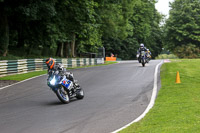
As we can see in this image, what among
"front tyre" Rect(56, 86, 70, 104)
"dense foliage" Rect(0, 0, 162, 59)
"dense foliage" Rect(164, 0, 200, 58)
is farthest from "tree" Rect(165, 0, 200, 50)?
"front tyre" Rect(56, 86, 70, 104)

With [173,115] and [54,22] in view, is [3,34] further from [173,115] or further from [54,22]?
[173,115]

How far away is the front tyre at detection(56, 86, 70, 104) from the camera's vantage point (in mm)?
10877

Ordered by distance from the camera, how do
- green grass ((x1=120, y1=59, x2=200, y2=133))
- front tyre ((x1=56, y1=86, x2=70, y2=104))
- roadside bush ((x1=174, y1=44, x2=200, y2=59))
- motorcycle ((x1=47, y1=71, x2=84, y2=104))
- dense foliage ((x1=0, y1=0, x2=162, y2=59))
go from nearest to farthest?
green grass ((x1=120, y1=59, x2=200, y2=133))
motorcycle ((x1=47, y1=71, x2=84, y2=104))
front tyre ((x1=56, y1=86, x2=70, y2=104))
dense foliage ((x1=0, y1=0, x2=162, y2=59))
roadside bush ((x1=174, y1=44, x2=200, y2=59))

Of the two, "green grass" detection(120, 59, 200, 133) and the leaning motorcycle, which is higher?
the leaning motorcycle

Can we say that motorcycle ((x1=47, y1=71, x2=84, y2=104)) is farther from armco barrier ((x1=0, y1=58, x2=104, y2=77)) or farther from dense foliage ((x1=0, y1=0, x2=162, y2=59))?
dense foliage ((x1=0, y1=0, x2=162, y2=59))

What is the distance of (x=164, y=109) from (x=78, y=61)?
87.4ft

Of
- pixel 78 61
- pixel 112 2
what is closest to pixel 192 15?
pixel 112 2

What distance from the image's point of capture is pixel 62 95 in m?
11.1

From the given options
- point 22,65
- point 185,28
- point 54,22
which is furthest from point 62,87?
point 185,28

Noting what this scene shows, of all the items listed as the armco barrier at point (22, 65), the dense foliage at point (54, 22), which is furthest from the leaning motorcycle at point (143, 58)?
the armco barrier at point (22, 65)

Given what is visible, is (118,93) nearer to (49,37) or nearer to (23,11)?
(23,11)

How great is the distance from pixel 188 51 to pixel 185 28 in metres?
5.60

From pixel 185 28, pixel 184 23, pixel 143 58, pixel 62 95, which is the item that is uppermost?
pixel 184 23

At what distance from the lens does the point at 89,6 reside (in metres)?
31.6
